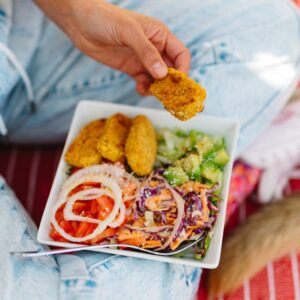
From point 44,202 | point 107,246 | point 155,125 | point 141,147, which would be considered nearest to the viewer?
point 107,246

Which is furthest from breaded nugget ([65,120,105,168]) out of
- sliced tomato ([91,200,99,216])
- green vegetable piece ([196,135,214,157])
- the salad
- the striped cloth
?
the striped cloth

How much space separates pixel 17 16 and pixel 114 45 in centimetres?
31

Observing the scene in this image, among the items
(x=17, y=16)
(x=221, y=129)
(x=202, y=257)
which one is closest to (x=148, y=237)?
(x=202, y=257)

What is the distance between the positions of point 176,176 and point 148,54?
9.8 inches

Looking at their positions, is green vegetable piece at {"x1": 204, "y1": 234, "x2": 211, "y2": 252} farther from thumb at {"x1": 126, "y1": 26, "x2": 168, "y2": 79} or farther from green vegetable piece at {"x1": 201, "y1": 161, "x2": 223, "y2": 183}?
thumb at {"x1": 126, "y1": 26, "x2": 168, "y2": 79}

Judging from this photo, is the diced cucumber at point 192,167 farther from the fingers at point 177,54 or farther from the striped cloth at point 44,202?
the striped cloth at point 44,202

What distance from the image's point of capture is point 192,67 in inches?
49.5

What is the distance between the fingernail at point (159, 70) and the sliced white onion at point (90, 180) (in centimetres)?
23

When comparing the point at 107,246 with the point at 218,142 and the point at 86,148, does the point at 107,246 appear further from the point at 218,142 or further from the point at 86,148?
the point at 218,142

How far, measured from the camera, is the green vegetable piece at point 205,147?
3.50 feet

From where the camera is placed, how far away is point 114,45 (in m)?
1.16

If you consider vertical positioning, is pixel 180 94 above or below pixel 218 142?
above

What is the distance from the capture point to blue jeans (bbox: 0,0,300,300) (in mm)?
1243

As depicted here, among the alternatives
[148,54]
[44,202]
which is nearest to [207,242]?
[148,54]
